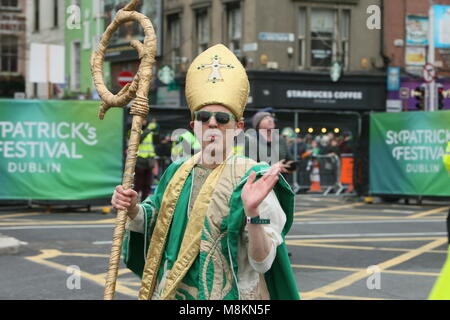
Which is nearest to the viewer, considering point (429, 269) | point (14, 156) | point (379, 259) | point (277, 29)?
point (429, 269)

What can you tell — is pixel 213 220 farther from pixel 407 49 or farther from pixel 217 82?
pixel 407 49

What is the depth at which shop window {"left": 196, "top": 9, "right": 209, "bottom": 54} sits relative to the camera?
A: 1200 inches

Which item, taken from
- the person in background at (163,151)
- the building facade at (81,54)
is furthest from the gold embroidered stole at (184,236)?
the building facade at (81,54)

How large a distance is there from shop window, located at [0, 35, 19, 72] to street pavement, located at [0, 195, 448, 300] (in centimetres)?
3384

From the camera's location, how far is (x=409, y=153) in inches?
725

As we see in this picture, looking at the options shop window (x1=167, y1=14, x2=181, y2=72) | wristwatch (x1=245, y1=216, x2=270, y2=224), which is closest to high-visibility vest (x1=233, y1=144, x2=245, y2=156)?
wristwatch (x1=245, y1=216, x2=270, y2=224)

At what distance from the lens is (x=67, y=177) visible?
50.3 feet

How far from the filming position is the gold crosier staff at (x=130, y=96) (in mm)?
3262

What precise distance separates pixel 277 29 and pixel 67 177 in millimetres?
14909

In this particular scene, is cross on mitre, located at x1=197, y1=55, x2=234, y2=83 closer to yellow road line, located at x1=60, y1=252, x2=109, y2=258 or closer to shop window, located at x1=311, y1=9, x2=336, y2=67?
yellow road line, located at x1=60, y1=252, x2=109, y2=258

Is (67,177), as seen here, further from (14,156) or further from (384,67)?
(384,67)

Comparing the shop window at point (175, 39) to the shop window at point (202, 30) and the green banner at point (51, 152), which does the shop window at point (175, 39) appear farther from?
the green banner at point (51, 152)
